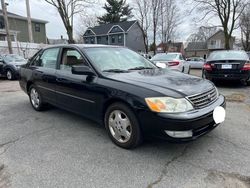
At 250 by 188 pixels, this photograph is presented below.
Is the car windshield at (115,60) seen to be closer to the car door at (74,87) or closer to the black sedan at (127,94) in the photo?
the black sedan at (127,94)

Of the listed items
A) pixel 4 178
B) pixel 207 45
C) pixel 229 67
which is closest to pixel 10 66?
A: pixel 4 178

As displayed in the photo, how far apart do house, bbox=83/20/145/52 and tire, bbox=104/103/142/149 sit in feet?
113

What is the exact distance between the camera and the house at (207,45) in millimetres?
53875

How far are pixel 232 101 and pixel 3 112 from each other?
5878 mm

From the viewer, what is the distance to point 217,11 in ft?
73.0

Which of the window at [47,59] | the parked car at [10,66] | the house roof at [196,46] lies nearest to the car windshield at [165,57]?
the window at [47,59]

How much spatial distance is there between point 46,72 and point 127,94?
7.67ft

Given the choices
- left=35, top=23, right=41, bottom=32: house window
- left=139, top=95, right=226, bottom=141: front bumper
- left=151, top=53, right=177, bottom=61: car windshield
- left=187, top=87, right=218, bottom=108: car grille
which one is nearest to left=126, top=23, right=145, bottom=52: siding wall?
left=35, top=23, right=41, bottom=32: house window

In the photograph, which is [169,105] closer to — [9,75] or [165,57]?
[165,57]

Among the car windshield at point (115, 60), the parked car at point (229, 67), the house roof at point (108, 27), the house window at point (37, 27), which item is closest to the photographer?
the car windshield at point (115, 60)

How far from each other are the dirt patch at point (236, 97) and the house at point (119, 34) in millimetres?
31086

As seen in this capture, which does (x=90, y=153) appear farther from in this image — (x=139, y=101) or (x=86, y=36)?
(x=86, y=36)

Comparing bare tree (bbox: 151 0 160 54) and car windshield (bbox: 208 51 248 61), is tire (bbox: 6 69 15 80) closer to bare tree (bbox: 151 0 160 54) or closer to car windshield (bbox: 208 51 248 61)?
car windshield (bbox: 208 51 248 61)

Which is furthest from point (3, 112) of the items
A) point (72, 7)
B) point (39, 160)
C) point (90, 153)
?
point (72, 7)
